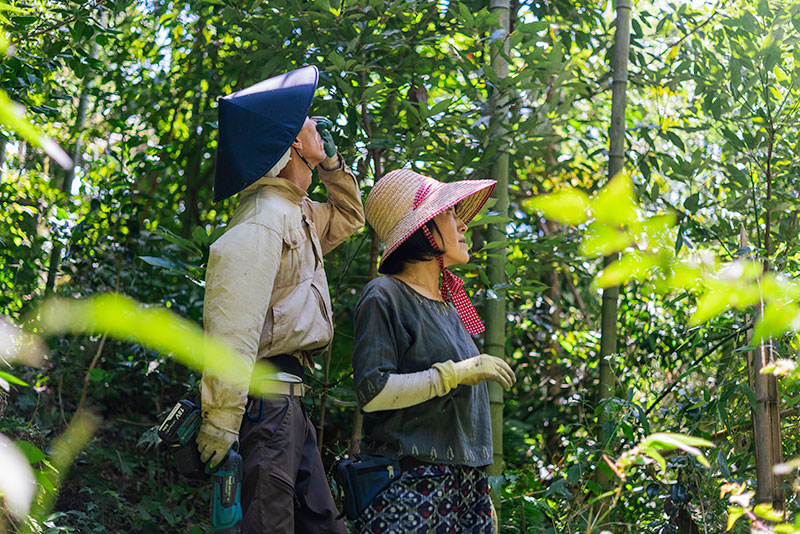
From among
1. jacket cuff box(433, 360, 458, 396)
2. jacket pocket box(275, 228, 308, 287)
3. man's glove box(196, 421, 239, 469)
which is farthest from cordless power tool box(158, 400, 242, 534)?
jacket cuff box(433, 360, 458, 396)

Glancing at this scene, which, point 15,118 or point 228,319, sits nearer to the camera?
point 15,118

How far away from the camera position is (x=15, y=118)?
530 mm

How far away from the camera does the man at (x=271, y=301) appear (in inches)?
72.7

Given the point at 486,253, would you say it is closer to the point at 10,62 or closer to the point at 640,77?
the point at 640,77

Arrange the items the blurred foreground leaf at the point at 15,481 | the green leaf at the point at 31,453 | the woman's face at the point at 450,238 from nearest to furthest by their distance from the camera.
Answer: the blurred foreground leaf at the point at 15,481, the green leaf at the point at 31,453, the woman's face at the point at 450,238

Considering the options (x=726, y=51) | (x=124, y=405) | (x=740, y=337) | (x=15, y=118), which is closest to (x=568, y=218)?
(x=15, y=118)

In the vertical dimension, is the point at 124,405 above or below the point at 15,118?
below

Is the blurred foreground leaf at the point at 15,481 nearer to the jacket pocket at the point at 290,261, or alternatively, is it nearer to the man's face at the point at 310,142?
the jacket pocket at the point at 290,261

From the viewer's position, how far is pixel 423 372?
6.31 ft

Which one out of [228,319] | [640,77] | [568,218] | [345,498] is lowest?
[345,498]

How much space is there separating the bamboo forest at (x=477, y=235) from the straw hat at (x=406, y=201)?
0.91 ft

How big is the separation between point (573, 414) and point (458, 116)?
1.73 metres

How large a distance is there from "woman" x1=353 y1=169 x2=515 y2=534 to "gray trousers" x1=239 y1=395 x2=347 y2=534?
0.13 m

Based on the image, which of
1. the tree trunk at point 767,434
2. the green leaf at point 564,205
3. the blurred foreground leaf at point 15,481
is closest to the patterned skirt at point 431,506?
the tree trunk at point 767,434
